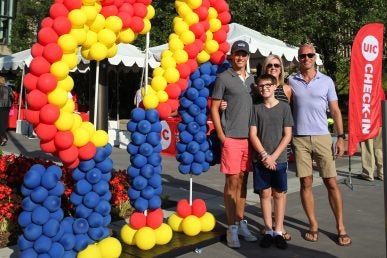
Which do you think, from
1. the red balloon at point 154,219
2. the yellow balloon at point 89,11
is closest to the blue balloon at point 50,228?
the red balloon at point 154,219

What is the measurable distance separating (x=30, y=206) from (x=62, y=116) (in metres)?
0.71

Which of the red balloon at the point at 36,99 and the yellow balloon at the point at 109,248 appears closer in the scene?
the red balloon at the point at 36,99

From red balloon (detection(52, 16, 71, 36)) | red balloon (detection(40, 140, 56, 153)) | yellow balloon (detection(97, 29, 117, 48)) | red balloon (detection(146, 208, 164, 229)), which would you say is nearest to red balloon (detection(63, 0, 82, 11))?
red balloon (detection(52, 16, 71, 36))

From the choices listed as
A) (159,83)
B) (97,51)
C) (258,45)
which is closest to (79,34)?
(97,51)

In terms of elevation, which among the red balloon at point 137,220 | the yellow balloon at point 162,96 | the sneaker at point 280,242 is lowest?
the sneaker at point 280,242

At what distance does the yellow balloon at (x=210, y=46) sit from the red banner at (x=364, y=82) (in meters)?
3.06

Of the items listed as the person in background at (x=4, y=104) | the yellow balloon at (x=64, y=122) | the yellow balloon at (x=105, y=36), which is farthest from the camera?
the person in background at (x=4, y=104)

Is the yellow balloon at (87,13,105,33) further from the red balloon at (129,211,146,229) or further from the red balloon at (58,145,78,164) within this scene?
the red balloon at (129,211,146,229)

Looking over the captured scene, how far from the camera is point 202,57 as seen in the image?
4758 millimetres

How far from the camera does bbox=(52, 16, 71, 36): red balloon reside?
3.44 m

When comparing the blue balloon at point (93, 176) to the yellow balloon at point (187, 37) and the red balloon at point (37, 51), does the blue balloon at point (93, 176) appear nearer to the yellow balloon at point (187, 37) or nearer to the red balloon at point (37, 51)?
the red balloon at point (37, 51)

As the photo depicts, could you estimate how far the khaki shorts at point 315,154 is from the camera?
4.59 metres

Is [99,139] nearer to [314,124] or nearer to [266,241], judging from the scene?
[266,241]

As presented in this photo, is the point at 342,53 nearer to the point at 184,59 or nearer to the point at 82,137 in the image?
the point at 184,59
